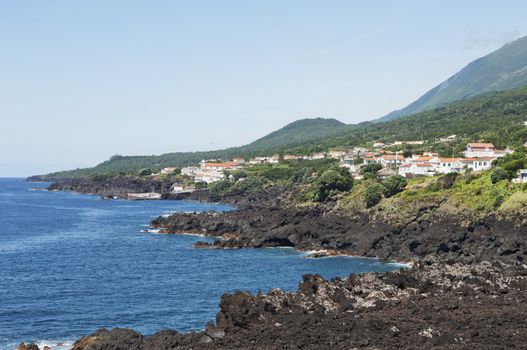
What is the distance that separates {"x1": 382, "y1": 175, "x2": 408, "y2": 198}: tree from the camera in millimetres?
94000

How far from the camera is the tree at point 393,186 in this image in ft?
308

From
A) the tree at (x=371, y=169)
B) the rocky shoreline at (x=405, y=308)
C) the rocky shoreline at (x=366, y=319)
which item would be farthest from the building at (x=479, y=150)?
the rocky shoreline at (x=366, y=319)

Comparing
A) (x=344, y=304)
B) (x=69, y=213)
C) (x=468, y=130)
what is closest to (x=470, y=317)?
(x=344, y=304)

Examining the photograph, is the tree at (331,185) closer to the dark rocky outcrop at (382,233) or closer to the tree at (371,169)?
the dark rocky outcrop at (382,233)

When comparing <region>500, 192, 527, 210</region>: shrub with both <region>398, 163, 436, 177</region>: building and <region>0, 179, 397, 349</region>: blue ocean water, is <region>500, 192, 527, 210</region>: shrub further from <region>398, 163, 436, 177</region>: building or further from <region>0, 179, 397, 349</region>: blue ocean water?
<region>398, 163, 436, 177</region>: building

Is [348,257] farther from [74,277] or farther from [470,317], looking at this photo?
[470,317]

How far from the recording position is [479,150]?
427ft

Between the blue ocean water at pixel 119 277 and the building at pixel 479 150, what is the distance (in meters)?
60.1

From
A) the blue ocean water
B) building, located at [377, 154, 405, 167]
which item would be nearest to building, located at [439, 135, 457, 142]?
building, located at [377, 154, 405, 167]

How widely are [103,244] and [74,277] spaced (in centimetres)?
2591

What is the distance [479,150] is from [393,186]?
43.8m

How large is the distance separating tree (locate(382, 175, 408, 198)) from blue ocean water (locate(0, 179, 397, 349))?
19158 millimetres

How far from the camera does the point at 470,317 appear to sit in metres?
38.2

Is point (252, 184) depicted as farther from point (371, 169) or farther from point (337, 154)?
point (371, 169)
